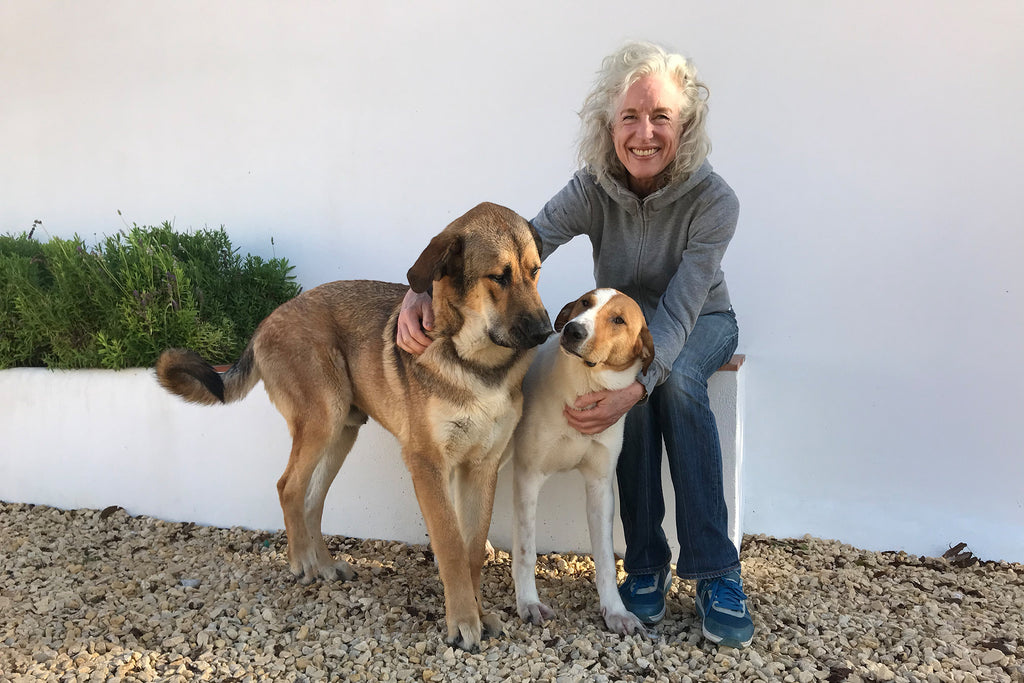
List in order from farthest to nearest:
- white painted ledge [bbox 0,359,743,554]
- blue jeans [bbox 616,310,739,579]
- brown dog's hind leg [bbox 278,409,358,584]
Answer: white painted ledge [bbox 0,359,743,554]
brown dog's hind leg [bbox 278,409,358,584]
blue jeans [bbox 616,310,739,579]

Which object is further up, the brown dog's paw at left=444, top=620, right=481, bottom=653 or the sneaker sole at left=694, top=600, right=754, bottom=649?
the brown dog's paw at left=444, top=620, right=481, bottom=653

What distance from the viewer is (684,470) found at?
2.95m

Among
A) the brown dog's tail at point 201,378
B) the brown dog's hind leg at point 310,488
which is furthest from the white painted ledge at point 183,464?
the brown dog's tail at point 201,378

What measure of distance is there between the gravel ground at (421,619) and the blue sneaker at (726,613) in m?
0.05

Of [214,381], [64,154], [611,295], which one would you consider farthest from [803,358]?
[64,154]

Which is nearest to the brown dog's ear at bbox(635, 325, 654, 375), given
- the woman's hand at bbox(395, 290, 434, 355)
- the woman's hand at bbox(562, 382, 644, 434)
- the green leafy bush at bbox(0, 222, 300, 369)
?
the woman's hand at bbox(562, 382, 644, 434)

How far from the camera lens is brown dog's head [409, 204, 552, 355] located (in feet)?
8.75

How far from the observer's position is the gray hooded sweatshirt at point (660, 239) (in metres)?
3.06

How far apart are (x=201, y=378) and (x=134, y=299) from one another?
1.43m

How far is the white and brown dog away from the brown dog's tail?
1432 millimetres

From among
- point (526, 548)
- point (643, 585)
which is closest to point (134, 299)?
point (526, 548)

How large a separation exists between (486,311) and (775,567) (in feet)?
7.14

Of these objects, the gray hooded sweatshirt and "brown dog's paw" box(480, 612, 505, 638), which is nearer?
"brown dog's paw" box(480, 612, 505, 638)

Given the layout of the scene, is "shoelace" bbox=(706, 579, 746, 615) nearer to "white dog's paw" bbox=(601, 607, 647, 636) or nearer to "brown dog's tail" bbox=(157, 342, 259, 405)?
"white dog's paw" bbox=(601, 607, 647, 636)
